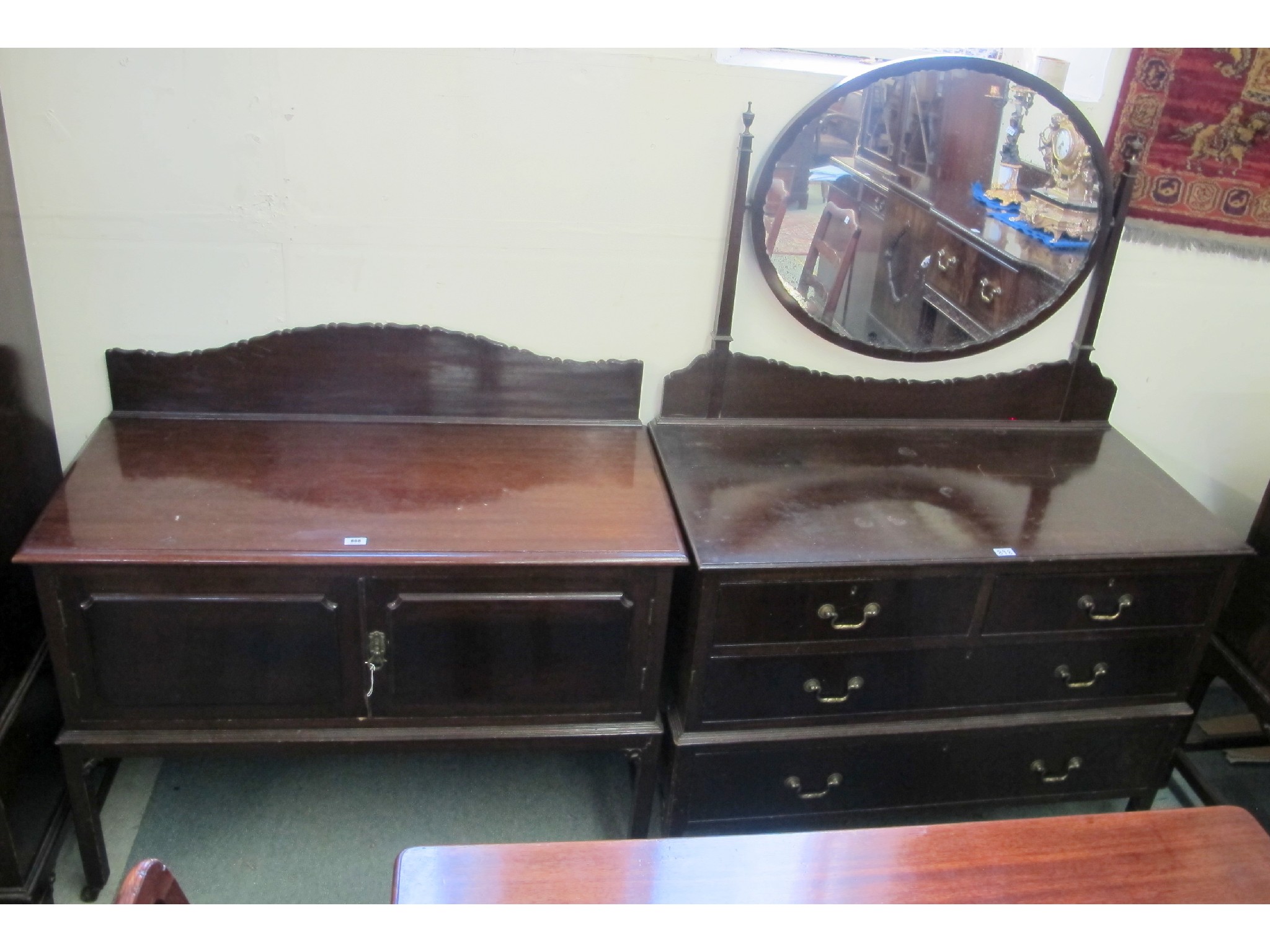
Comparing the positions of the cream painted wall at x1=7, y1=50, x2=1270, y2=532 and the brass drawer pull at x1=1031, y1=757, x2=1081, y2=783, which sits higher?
the cream painted wall at x1=7, y1=50, x2=1270, y2=532

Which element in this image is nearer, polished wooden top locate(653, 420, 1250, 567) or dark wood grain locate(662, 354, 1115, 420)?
polished wooden top locate(653, 420, 1250, 567)

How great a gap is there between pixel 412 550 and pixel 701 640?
47 centimetres

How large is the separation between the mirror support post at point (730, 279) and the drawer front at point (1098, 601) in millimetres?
613

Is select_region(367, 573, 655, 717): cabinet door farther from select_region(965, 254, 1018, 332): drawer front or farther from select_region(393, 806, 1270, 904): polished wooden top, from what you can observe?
select_region(965, 254, 1018, 332): drawer front

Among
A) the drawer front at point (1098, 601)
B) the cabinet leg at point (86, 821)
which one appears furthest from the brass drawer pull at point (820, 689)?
the cabinet leg at point (86, 821)

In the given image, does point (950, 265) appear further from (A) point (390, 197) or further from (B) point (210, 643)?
(B) point (210, 643)

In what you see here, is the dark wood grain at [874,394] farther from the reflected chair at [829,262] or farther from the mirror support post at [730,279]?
the reflected chair at [829,262]

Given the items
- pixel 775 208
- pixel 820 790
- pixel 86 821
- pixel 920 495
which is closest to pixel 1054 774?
pixel 820 790

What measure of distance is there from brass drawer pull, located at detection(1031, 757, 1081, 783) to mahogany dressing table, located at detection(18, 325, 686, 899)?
710 mm

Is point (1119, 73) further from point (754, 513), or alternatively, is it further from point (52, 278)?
point (52, 278)

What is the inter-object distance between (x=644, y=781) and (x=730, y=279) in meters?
0.89

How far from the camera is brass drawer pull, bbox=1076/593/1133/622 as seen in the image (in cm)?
166

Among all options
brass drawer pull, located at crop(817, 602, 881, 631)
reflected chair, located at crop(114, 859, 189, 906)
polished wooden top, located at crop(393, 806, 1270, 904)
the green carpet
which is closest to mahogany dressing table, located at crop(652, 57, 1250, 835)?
brass drawer pull, located at crop(817, 602, 881, 631)

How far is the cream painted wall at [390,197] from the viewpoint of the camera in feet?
5.18
